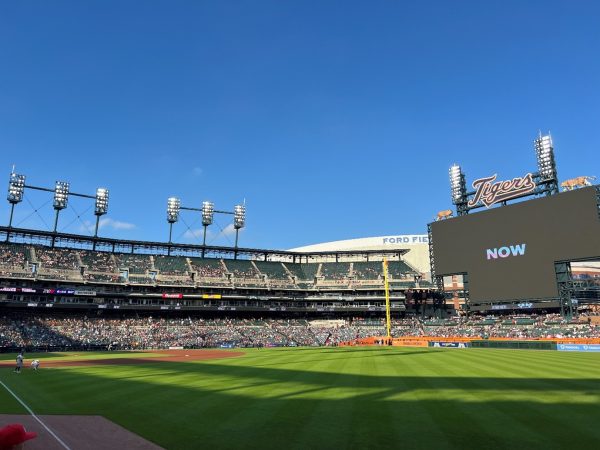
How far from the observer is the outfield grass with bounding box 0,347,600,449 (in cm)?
1231

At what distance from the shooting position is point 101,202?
80375 millimetres

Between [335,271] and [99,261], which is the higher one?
[99,261]

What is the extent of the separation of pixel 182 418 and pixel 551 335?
57.4 meters

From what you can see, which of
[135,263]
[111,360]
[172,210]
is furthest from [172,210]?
[111,360]

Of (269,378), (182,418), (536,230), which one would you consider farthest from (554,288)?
(182,418)

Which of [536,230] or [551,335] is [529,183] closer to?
[536,230]

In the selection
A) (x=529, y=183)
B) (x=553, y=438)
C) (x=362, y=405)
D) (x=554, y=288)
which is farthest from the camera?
(x=529, y=183)

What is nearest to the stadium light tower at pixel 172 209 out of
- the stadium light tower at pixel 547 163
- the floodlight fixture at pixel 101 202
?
the floodlight fixture at pixel 101 202

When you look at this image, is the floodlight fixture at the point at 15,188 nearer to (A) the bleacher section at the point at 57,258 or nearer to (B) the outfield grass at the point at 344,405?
(A) the bleacher section at the point at 57,258

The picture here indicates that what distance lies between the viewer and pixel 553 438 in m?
12.0

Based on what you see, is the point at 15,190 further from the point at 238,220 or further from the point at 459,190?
the point at 459,190

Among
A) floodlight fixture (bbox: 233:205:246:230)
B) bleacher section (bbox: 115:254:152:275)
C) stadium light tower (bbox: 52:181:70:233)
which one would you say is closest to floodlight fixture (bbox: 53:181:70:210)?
stadium light tower (bbox: 52:181:70:233)

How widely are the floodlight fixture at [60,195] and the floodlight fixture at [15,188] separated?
5.09m

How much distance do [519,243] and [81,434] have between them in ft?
227
